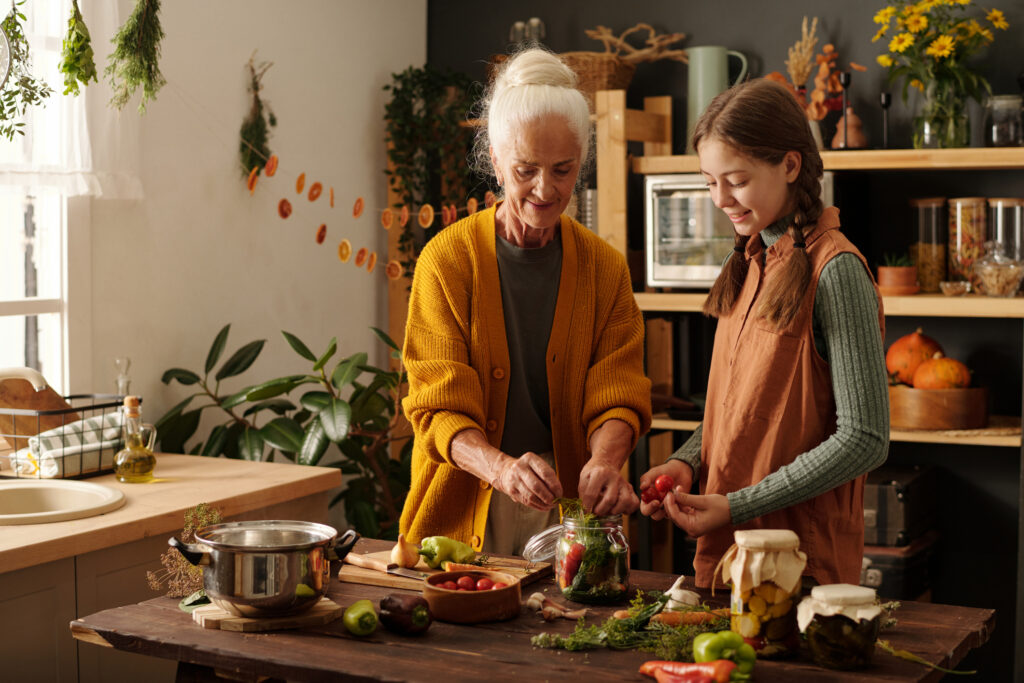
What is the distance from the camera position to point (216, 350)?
11.5ft

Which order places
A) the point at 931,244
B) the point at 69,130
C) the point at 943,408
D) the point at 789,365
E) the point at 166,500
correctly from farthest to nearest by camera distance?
the point at 931,244
the point at 943,408
the point at 69,130
the point at 166,500
the point at 789,365

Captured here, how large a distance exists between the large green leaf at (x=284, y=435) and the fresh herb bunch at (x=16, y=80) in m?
1.15

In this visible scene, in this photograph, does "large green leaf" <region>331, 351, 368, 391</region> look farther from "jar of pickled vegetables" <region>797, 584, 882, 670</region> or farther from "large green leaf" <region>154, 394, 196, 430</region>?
"jar of pickled vegetables" <region>797, 584, 882, 670</region>

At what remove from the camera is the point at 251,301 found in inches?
152

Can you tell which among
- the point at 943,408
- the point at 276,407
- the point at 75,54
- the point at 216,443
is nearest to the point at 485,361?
the point at 75,54

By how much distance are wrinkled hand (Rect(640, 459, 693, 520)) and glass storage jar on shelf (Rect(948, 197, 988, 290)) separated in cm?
207

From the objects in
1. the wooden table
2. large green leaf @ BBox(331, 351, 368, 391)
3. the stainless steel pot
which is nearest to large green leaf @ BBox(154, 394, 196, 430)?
large green leaf @ BBox(331, 351, 368, 391)

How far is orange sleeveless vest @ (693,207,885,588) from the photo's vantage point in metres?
1.67

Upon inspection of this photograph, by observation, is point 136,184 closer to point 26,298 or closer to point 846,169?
point 26,298

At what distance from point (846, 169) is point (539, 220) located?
81.1 inches

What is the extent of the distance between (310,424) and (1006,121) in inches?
92.4

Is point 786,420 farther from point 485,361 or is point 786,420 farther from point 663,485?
point 485,361

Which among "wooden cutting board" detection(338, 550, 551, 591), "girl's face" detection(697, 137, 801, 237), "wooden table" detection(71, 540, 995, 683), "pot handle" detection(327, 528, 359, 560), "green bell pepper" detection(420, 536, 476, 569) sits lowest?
"wooden table" detection(71, 540, 995, 683)

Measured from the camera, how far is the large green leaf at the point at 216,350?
11.5 ft
